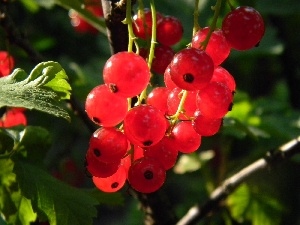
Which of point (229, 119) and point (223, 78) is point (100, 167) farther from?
point (229, 119)

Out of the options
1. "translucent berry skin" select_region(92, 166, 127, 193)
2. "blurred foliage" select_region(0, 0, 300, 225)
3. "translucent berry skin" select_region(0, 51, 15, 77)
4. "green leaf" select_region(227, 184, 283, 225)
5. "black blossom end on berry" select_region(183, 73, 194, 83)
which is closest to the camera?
"black blossom end on berry" select_region(183, 73, 194, 83)

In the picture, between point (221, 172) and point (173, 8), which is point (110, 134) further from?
point (173, 8)

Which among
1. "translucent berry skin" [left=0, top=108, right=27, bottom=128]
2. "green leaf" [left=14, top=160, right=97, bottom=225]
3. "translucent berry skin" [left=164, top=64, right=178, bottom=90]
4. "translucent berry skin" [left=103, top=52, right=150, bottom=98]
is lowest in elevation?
"translucent berry skin" [left=0, top=108, right=27, bottom=128]

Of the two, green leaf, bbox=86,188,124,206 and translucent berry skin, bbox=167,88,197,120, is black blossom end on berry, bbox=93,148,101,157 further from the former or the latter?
green leaf, bbox=86,188,124,206

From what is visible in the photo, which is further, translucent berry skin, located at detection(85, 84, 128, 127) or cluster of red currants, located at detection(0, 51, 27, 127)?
cluster of red currants, located at detection(0, 51, 27, 127)

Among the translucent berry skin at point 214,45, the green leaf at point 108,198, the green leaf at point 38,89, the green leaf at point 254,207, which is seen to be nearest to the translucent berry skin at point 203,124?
the translucent berry skin at point 214,45

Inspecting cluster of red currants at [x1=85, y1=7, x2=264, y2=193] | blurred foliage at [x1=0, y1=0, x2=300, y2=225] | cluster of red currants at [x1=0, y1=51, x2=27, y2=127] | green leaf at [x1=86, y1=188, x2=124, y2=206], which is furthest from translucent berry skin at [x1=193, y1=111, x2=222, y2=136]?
cluster of red currants at [x1=0, y1=51, x2=27, y2=127]

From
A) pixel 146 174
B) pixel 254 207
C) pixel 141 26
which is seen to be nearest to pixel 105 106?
pixel 146 174
